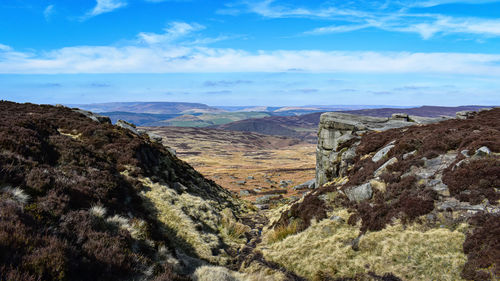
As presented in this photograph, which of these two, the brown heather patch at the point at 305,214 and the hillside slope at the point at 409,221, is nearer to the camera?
the hillside slope at the point at 409,221

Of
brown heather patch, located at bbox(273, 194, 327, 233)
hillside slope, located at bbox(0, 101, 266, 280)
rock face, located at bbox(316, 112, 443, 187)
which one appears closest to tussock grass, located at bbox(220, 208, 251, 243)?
hillside slope, located at bbox(0, 101, 266, 280)

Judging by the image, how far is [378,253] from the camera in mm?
12164

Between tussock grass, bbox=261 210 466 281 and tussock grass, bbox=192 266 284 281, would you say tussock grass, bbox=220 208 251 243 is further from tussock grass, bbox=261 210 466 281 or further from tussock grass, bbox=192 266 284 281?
tussock grass, bbox=192 266 284 281

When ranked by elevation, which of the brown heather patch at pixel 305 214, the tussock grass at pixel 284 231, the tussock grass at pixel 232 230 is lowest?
the tussock grass at pixel 232 230

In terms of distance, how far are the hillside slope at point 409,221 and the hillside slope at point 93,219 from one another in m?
5.28

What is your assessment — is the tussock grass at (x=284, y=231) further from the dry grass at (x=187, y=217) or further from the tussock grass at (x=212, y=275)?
the tussock grass at (x=212, y=275)

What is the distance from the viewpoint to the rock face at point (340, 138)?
97.1 ft

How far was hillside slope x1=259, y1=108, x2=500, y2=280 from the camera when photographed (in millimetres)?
10375

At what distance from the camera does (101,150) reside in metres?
23.0

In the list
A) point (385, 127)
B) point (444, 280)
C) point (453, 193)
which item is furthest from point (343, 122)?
point (444, 280)

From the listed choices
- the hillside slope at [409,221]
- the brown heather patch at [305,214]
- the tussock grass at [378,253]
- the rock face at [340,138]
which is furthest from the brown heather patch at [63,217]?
the rock face at [340,138]

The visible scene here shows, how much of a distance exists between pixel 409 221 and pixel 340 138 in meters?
21.0

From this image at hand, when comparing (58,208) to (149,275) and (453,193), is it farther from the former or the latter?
(453,193)

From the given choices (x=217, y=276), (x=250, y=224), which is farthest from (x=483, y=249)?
(x=250, y=224)
